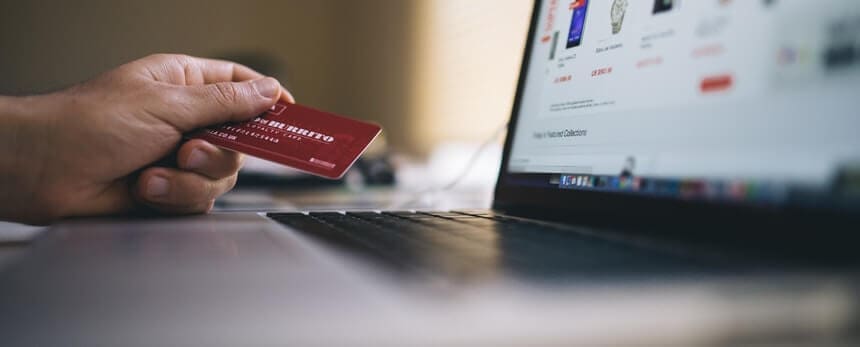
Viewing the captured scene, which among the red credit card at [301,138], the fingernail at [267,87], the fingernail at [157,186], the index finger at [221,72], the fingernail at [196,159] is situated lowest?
the fingernail at [157,186]

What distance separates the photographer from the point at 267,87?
2.45 ft

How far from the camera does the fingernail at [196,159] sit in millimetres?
703

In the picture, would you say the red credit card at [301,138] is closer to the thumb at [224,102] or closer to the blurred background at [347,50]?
the thumb at [224,102]

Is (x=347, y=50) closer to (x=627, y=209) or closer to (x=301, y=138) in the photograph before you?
(x=301, y=138)

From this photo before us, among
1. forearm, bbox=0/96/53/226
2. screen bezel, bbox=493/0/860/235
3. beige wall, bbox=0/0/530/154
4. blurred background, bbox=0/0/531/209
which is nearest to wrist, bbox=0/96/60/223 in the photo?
forearm, bbox=0/96/53/226

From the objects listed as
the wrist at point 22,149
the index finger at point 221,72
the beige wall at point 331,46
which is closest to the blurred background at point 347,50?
the beige wall at point 331,46

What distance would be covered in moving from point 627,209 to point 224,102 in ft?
1.44

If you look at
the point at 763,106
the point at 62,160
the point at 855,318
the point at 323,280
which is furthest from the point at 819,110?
the point at 62,160

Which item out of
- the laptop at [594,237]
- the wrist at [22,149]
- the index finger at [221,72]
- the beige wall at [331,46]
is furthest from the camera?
the beige wall at [331,46]

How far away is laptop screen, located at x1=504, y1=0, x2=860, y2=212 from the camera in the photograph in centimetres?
39

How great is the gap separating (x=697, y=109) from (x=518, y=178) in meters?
Answer: 0.28

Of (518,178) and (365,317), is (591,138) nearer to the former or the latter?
Result: (518,178)

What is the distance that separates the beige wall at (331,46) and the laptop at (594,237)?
→ 1.74 meters

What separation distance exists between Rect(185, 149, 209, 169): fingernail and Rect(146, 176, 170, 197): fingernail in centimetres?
3
